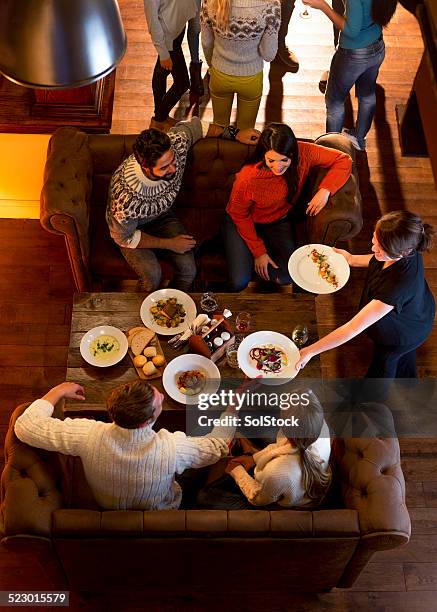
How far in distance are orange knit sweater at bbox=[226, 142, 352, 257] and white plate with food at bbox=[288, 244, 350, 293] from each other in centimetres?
25

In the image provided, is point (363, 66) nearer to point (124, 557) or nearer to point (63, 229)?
point (63, 229)

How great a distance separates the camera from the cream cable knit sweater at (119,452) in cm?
251

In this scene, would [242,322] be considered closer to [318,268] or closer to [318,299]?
[318,268]

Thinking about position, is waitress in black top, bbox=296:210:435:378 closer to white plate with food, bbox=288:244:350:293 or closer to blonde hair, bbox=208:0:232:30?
Result: white plate with food, bbox=288:244:350:293

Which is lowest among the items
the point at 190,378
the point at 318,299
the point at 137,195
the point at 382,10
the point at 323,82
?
the point at 318,299

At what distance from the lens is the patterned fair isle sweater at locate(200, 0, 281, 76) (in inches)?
140

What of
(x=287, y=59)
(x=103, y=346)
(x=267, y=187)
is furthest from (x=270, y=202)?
(x=287, y=59)

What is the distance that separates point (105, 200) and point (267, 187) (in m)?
0.91

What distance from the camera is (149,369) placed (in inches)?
121

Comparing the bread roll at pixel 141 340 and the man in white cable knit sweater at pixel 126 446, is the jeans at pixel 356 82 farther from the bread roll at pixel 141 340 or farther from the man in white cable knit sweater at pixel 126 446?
the man in white cable knit sweater at pixel 126 446

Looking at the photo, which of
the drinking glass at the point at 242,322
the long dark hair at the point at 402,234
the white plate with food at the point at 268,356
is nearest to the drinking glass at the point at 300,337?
the white plate with food at the point at 268,356

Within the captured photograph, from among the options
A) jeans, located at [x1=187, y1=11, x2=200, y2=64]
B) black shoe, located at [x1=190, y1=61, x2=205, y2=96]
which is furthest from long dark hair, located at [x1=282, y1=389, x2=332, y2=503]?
black shoe, located at [x1=190, y1=61, x2=205, y2=96]

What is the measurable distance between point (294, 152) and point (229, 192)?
22.6 inches

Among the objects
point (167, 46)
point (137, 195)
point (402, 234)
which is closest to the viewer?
point (402, 234)
